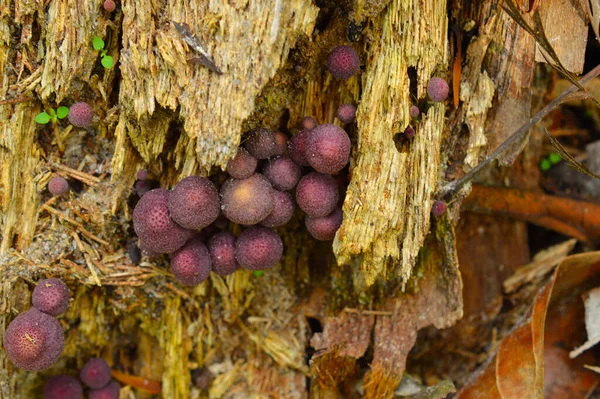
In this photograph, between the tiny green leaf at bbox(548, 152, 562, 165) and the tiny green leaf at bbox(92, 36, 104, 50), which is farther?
the tiny green leaf at bbox(548, 152, 562, 165)

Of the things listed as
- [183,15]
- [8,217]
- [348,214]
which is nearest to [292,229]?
[348,214]

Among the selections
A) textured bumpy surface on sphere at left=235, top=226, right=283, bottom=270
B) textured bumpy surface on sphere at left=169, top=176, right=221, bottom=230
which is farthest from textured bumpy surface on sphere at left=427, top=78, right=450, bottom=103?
textured bumpy surface on sphere at left=169, top=176, right=221, bottom=230

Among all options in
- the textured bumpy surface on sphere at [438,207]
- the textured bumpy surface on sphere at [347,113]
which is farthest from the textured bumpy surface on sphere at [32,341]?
the textured bumpy surface on sphere at [438,207]

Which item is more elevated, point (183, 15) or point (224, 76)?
point (183, 15)

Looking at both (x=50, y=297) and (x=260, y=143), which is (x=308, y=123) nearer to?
(x=260, y=143)

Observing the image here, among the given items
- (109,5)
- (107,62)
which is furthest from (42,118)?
(109,5)

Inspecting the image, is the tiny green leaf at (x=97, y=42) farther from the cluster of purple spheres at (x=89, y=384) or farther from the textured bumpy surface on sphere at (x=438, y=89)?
the cluster of purple spheres at (x=89, y=384)

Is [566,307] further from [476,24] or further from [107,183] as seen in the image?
[107,183]

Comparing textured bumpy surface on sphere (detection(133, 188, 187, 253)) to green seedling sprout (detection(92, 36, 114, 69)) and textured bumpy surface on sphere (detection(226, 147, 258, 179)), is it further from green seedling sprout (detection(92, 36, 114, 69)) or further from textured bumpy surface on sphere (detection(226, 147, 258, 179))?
green seedling sprout (detection(92, 36, 114, 69))
